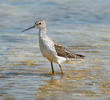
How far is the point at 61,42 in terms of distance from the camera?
511 inches

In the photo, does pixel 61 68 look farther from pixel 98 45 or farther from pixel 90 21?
pixel 90 21

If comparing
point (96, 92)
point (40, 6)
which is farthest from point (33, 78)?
point (40, 6)

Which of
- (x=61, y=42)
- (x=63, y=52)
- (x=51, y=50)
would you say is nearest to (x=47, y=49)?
(x=51, y=50)

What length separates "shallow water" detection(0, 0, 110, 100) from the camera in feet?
26.8

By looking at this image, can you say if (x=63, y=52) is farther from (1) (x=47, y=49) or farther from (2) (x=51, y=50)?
(1) (x=47, y=49)

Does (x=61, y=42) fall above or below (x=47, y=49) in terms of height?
below

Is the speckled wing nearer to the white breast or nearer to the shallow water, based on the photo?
the white breast

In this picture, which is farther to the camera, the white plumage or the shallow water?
the white plumage

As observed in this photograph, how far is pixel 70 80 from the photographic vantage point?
916cm

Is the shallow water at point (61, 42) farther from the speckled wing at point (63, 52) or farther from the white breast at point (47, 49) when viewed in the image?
→ the white breast at point (47, 49)

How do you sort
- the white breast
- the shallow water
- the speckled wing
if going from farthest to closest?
1. the speckled wing
2. the white breast
3. the shallow water

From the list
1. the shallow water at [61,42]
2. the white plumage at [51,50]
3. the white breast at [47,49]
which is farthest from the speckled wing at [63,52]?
the shallow water at [61,42]

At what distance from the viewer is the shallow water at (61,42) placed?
26.8 ft

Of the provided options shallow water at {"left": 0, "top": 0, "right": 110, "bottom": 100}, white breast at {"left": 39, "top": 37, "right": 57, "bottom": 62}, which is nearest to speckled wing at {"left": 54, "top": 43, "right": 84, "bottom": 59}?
white breast at {"left": 39, "top": 37, "right": 57, "bottom": 62}
